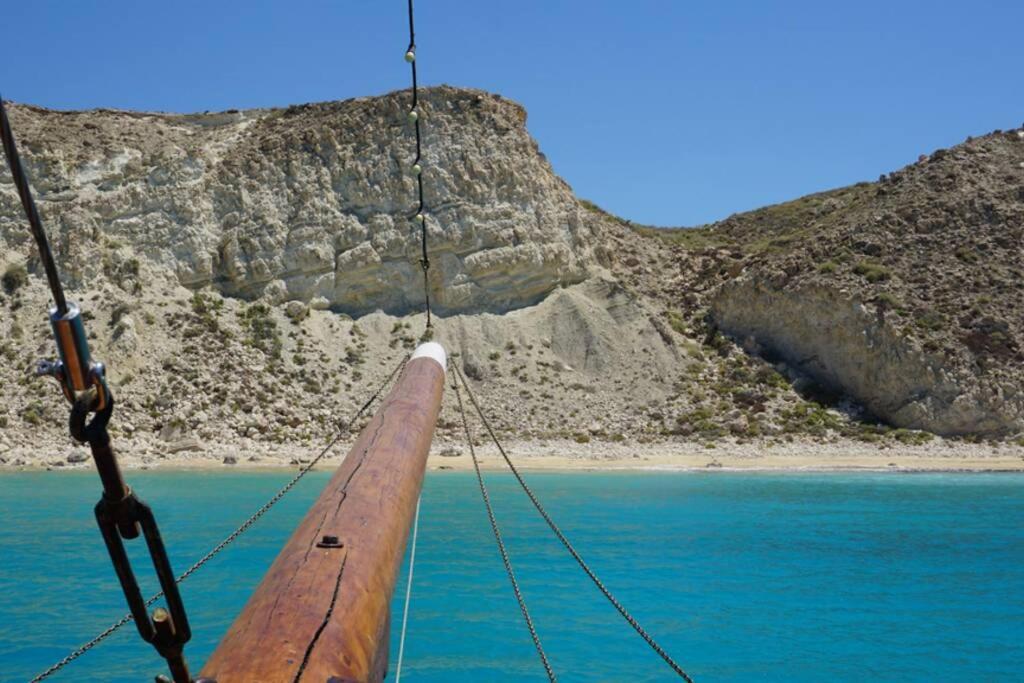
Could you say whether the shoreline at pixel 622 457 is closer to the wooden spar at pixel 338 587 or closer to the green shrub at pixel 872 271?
the green shrub at pixel 872 271

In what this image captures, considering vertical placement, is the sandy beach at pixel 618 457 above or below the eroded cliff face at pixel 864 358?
below

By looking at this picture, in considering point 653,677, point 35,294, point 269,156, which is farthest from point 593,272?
point 653,677

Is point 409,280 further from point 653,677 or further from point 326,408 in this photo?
point 653,677

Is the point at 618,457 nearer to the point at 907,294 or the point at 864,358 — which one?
the point at 864,358

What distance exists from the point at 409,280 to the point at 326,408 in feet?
30.0

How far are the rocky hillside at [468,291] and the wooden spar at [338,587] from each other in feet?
103

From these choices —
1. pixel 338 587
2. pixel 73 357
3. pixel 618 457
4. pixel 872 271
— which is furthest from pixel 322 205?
pixel 73 357

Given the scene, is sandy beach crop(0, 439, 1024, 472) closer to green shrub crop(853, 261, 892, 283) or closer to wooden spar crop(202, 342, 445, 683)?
green shrub crop(853, 261, 892, 283)

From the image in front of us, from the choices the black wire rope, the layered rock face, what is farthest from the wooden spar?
the layered rock face

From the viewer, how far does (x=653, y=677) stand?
9930 mm

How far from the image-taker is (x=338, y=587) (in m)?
2.86

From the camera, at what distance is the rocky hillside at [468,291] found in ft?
125

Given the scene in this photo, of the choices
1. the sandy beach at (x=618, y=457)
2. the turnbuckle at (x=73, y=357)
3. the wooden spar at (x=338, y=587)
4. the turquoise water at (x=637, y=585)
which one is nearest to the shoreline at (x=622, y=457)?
the sandy beach at (x=618, y=457)

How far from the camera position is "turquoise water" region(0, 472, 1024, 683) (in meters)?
10.4
